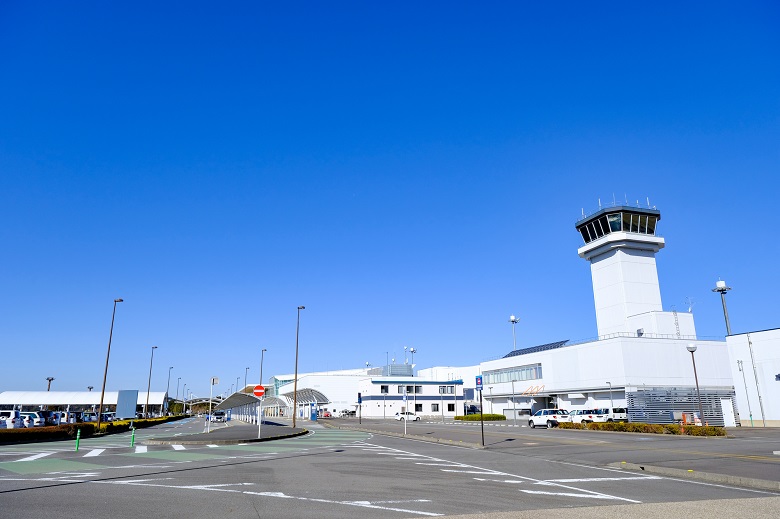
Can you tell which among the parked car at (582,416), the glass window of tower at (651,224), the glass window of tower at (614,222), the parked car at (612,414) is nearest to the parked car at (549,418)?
the parked car at (582,416)

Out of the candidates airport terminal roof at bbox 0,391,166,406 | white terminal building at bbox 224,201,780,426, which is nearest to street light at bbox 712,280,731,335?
white terminal building at bbox 224,201,780,426

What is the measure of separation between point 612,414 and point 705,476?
4414cm

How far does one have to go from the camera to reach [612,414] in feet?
178

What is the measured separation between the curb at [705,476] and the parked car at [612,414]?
3551 cm

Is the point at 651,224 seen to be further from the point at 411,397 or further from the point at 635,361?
the point at 411,397

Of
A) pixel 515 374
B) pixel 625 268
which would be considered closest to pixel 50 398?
pixel 515 374

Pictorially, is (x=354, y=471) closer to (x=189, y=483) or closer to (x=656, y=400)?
(x=189, y=483)

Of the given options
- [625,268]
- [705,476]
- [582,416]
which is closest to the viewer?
[705,476]

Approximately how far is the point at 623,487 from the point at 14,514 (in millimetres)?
11877

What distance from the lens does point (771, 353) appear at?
150ft

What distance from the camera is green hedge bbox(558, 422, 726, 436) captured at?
32269 mm

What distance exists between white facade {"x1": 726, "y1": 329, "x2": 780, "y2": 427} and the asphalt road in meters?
37.3

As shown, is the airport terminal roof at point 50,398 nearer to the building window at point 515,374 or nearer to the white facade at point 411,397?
the white facade at point 411,397

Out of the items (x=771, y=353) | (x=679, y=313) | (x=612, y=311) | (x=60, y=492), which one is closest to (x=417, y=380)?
(x=612, y=311)
